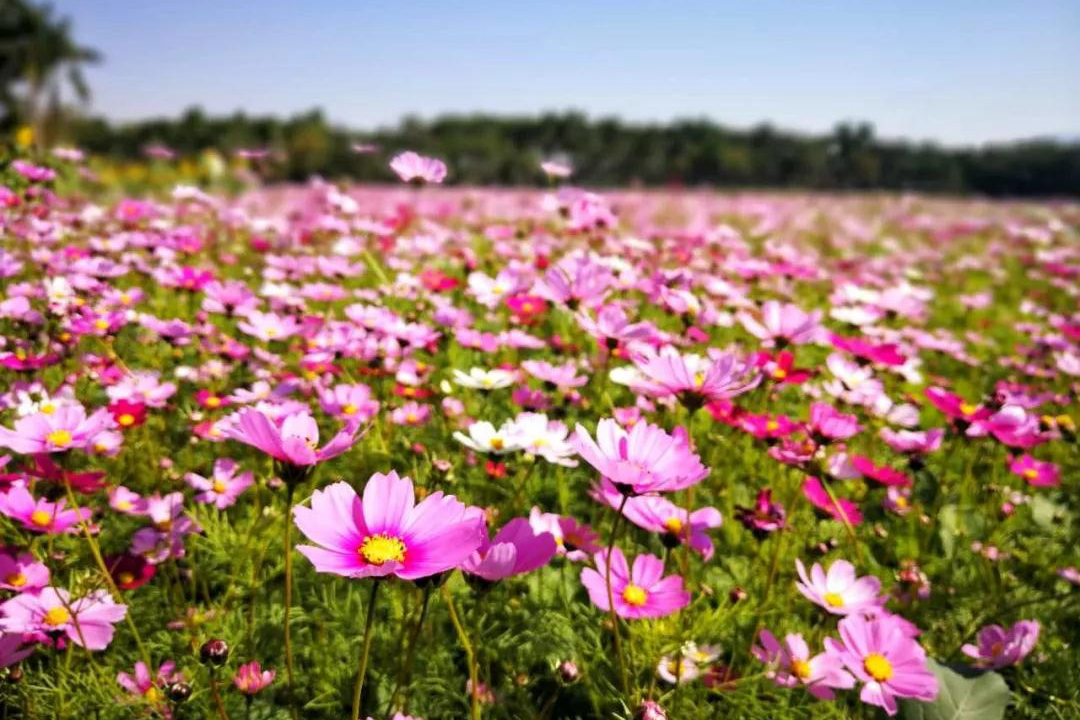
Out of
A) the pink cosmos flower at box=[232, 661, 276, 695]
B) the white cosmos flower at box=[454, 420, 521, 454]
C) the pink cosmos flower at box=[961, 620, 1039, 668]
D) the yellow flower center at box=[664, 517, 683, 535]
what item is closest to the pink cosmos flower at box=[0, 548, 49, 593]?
the pink cosmos flower at box=[232, 661, 276, 695]

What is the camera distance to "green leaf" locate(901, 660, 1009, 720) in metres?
1.26

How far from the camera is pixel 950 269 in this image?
527 centimetres

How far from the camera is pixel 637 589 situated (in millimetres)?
1030

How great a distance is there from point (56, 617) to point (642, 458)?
851 millimetres

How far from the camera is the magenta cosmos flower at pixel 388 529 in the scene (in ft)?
2.27

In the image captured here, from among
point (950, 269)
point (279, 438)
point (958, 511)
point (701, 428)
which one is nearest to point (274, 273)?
point (701, 428)

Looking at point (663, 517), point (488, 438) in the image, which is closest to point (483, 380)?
point (488, 438)

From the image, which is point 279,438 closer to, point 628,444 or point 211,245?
point 628,444

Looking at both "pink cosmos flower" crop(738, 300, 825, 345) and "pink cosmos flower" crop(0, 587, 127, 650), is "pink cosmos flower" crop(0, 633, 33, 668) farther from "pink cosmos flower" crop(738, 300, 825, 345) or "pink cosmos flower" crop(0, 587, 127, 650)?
"pink cosmos flower" crop(738, 300, 825, 345)

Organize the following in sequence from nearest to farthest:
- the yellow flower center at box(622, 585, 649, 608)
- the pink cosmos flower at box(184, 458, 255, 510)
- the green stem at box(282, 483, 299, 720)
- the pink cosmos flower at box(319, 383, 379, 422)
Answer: the green stem at box(282, 483, 299, 720)
the yellow flower center at box(622, 585, 649, 608)
the pink cosmos flower at box(184, 458, 255, 510)
the pink cosmos flower at box(319, 383, 379, 422)

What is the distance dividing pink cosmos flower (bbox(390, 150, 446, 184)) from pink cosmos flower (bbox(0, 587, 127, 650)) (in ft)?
3.78

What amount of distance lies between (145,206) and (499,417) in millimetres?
2333

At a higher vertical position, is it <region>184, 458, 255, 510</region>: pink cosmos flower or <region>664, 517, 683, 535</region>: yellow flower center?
<region>664, 517, 683, 535</region>: yellow flower center

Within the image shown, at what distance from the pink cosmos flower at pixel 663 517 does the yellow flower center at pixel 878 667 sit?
0.99 ft
